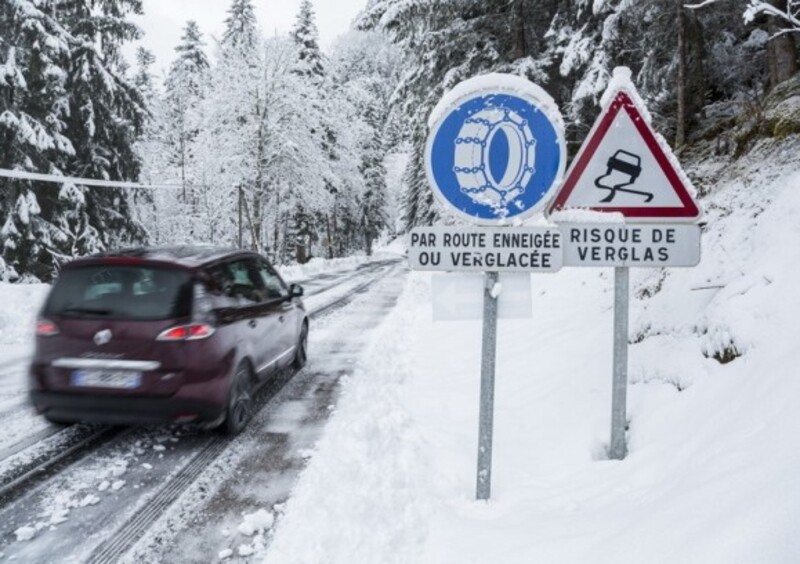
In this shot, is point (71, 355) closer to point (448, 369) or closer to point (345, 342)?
point (448, 369)

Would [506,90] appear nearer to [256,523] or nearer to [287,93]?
[256,523]

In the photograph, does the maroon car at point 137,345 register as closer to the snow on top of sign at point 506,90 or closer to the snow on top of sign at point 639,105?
the snow on top of sign at point 506,90

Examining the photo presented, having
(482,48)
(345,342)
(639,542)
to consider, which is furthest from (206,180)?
(639,542)

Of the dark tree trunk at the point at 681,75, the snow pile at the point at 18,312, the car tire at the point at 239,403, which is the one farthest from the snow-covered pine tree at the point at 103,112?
the dark tree trunk at the point at 681,75

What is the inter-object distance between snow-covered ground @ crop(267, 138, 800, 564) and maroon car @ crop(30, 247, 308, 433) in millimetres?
1228

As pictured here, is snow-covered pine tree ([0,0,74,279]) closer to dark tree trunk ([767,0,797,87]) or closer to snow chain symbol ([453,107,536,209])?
snow chain symbol ([453,107,536,209])

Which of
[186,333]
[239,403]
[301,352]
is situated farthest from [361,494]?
[301,352]

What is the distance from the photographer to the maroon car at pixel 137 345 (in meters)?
4.44

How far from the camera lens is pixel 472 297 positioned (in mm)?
3096

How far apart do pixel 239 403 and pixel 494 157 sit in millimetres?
3483

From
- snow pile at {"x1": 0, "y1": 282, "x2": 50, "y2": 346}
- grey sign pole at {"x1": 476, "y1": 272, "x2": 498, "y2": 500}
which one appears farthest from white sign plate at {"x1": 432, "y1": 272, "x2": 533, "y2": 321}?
snow pile at {"x1": 0, "y1": 282, "x2": 50, "y2": 346}

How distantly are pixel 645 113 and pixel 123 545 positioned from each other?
A: 158 inches

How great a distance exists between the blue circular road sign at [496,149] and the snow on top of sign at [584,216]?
0.27 metres

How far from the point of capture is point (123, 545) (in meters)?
3.21
